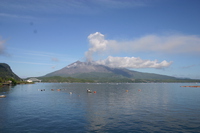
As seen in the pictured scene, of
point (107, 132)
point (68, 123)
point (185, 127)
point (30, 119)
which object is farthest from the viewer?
point (30, 119)

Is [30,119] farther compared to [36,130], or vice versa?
[30,119]

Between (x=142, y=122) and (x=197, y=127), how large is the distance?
36.9 ft

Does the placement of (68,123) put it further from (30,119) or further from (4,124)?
(4,124)

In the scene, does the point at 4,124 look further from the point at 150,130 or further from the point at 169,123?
the point at 169,123

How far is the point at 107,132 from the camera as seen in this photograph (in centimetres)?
3019

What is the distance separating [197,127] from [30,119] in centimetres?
3843

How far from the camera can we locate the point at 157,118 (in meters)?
40.6

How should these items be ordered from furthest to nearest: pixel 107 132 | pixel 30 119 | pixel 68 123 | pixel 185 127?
pixel 30 119, pixel 68 123, pixel 185 127, pixel 107 132

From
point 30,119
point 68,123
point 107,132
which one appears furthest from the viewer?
point 30,119

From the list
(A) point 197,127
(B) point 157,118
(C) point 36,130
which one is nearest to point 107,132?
(C) point 36,130

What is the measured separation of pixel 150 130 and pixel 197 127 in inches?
431

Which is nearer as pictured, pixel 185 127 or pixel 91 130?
pixel 91 130

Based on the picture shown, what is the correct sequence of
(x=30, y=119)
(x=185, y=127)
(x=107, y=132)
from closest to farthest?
(x=107, y=132) → (x=185, y=127) → (x=30, y=119)

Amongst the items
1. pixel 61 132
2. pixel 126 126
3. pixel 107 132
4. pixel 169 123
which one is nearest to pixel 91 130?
pixel 107 132
